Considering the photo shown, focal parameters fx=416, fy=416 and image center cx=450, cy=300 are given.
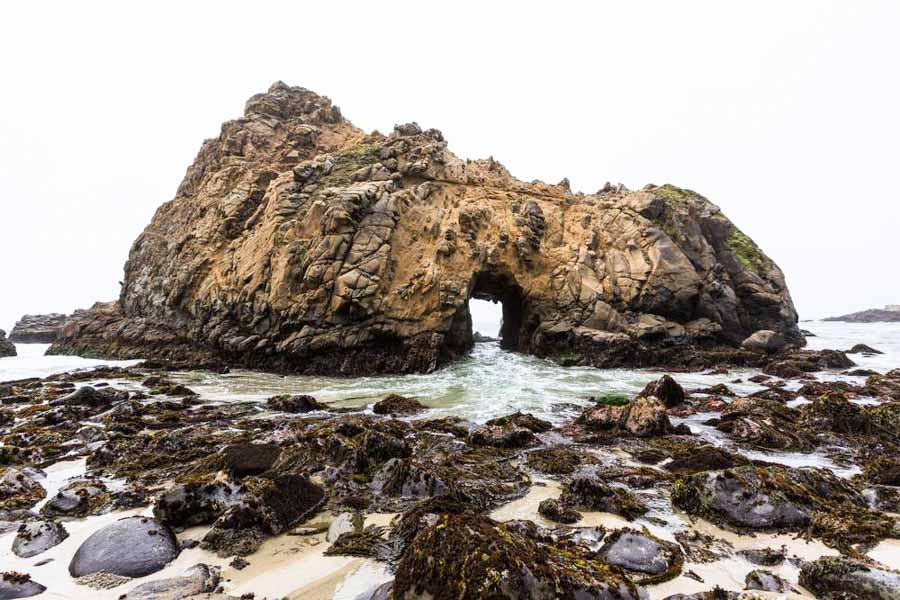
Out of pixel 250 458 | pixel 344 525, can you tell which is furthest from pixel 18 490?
pixel 344 525

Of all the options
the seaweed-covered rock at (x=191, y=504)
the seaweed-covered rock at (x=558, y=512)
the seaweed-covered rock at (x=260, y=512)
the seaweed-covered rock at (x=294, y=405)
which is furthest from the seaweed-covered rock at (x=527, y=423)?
the seaweed-covered rock at (x=191, y=504)

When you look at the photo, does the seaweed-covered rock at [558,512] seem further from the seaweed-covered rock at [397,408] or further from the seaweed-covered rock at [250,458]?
the seaweed-covered rock at [397,408]

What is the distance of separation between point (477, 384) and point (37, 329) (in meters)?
69.1

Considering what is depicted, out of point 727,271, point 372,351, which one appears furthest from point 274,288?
point 727,271

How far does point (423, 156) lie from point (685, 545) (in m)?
32.7

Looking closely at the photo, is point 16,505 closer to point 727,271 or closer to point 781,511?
point 781,511

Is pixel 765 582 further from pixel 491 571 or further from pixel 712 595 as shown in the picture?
pixel 491 571

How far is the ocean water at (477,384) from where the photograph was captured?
582 inches

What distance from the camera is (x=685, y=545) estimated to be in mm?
4910

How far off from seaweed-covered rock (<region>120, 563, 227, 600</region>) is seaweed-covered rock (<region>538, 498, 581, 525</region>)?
12.9 feet

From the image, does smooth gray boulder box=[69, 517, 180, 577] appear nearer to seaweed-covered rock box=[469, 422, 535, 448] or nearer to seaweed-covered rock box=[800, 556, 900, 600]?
seaweed-covered rock box=[469, 422, 535, 448]

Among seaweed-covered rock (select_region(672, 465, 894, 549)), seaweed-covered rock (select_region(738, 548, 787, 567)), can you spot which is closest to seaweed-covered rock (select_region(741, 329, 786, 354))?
seaweed-covered rock (select_region(672, 465, 894, 549))

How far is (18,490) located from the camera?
6715 millimetres

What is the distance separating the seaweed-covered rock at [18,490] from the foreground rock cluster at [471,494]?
4 cm
